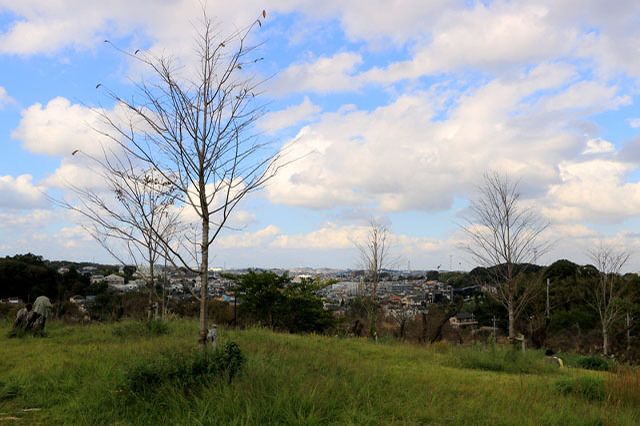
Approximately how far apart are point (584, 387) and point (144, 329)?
9.29 meters

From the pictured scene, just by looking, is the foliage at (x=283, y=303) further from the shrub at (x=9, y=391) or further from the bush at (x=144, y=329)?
the shrub at (x=9, y=391)

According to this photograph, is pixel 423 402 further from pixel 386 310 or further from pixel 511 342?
pixel 386 310

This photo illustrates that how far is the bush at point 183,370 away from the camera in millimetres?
5379

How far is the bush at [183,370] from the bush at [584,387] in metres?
4.87

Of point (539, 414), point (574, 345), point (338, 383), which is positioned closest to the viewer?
point (539, 414)

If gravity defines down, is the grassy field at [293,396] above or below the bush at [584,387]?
above

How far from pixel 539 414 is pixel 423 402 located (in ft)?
4.23

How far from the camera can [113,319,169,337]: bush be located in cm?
1077

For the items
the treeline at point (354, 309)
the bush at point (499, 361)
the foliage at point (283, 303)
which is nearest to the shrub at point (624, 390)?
the bush at point (499, 361)

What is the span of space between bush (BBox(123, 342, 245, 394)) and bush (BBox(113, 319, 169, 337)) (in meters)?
5.37

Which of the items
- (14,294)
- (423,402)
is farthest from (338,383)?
(14,294)

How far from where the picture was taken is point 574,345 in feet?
72.8

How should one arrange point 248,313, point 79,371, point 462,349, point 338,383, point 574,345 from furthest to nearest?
1. point 574,345
2. point 248,313
3. point 462,349
4. point 79,371
5. point 338,383

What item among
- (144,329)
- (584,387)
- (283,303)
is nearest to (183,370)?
(584,387)
